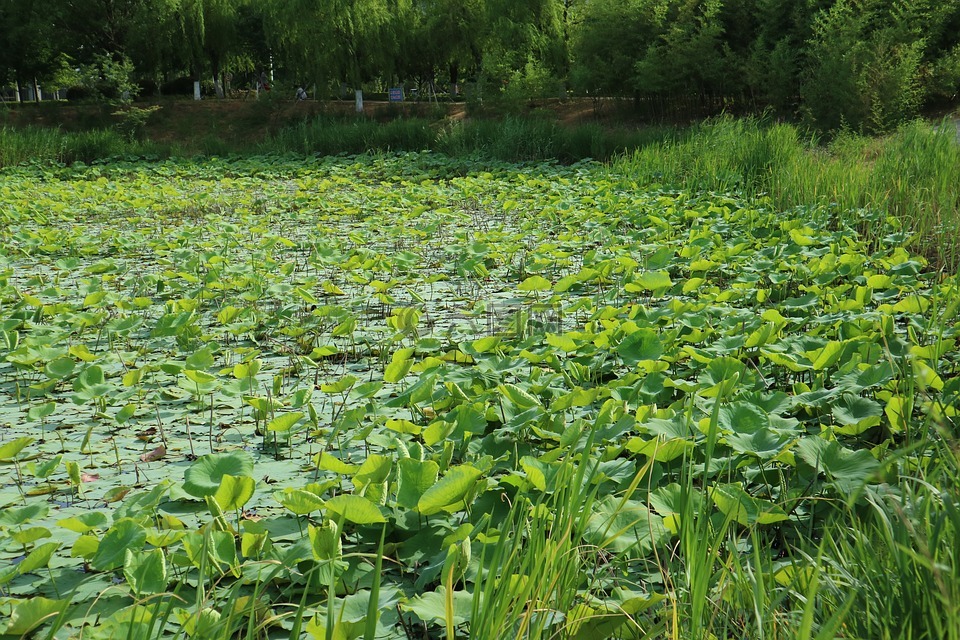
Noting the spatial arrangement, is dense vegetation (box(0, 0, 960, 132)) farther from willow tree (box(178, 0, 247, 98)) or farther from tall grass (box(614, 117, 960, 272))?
tall grass (box(614, 117, 960, 272))

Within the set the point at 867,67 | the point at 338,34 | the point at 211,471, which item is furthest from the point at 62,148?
the point at 211,471

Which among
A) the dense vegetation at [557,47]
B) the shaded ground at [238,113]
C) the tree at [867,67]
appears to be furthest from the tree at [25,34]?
the tree at [867,67]

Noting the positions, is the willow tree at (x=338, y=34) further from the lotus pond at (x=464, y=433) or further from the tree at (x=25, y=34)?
the lotus pond at (x=464, y=433)

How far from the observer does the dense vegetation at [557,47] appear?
1188 centimetres

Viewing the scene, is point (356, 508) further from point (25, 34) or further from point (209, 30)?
point (25, 34)

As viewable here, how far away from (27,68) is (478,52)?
12.2 metres

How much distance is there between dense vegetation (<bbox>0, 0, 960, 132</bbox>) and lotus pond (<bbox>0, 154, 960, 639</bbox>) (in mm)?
8480

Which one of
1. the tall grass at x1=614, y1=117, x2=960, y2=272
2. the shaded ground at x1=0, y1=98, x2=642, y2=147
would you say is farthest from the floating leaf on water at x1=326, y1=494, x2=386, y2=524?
the shaded ground at x1=0, y1=98, x2=642, y2=147

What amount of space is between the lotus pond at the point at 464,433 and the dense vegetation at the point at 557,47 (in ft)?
27.8

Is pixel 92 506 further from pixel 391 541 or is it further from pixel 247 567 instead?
pixel 391 541

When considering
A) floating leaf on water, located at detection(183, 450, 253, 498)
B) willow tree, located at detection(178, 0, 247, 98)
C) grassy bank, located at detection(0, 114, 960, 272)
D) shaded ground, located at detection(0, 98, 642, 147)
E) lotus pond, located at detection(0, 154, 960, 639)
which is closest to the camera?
lotus pond, located at detection(0, 154, 960, 639)

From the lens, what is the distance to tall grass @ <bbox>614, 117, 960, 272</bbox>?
414 centimetres

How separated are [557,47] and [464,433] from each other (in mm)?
18600

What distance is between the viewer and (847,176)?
5.09m
